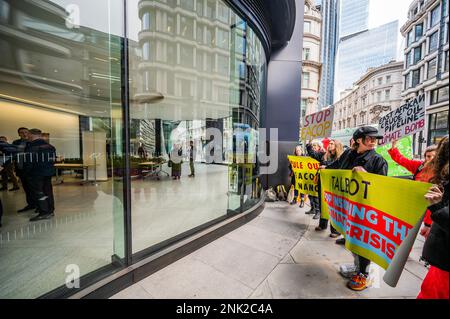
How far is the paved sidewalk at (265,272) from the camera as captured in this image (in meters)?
2.34

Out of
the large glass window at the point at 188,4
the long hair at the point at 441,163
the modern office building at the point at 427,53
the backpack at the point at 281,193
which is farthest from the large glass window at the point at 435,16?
the long hair at the point at 441,163

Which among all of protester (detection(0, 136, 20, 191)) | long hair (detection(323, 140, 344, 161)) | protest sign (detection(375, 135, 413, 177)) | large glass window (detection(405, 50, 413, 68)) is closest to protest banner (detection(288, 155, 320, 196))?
Answer: long hair (detection(323, 140, 344, 161))

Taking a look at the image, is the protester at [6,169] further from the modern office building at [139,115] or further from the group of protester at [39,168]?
the group of protester at [39,168]

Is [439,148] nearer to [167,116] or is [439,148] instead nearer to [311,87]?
[167,116]

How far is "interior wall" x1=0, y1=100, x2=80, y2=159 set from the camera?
9891mm

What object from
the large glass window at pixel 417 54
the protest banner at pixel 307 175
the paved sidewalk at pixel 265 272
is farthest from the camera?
the large glass window at pixel 417 54

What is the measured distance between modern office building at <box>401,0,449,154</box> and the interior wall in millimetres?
37742

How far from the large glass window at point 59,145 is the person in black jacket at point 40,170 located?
0.02 metres

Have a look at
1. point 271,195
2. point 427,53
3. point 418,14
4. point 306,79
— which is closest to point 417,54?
point 427,53

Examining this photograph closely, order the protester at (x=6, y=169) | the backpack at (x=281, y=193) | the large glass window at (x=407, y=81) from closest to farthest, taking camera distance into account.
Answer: the protester at (x=6, y=169)
the backpack at (x=281, y=193)
the large glass window at (x=407, y=81)

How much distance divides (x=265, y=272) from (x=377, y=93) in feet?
211
